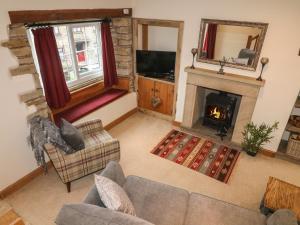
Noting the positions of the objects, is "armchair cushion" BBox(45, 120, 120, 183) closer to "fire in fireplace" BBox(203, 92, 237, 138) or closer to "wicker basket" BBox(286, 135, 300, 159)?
"fire in fireplace" BBox(203, 92, 237, 138)

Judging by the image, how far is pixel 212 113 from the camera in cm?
445

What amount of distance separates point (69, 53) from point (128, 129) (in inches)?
72.2

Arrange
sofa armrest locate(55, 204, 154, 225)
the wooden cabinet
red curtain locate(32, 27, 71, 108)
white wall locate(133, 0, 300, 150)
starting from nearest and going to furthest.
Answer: sofa armrest locate(55, 204, 154, 225)
white wall locate(133, 0, 300, 150)
red curtain locate(32, 27, 71, 108)
the wooden cabinet

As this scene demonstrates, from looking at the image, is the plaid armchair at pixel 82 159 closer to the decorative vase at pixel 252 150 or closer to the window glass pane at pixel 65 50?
the window glass pane at pixel 65 50

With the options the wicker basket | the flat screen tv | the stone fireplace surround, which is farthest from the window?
the wicker basket

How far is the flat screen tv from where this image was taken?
177 inches

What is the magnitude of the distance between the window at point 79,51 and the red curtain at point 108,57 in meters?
0.26

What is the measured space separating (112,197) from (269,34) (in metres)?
3.10

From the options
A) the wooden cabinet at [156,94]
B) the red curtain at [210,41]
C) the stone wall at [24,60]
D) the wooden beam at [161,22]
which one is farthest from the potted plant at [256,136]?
the stone wall at [24,60]

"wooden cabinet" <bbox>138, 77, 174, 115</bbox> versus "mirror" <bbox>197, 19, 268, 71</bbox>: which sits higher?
"mirror" <bbox>197, 19, 268, 71</bbox>

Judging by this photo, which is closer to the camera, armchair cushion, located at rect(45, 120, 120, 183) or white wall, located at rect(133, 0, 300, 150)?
armchair cushion, located at rect(45, 120, 120, 183)

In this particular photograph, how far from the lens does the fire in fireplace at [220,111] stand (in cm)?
414

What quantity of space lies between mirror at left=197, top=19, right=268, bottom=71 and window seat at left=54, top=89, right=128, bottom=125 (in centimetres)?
185

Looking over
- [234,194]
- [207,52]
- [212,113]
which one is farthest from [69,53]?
[234,194]
